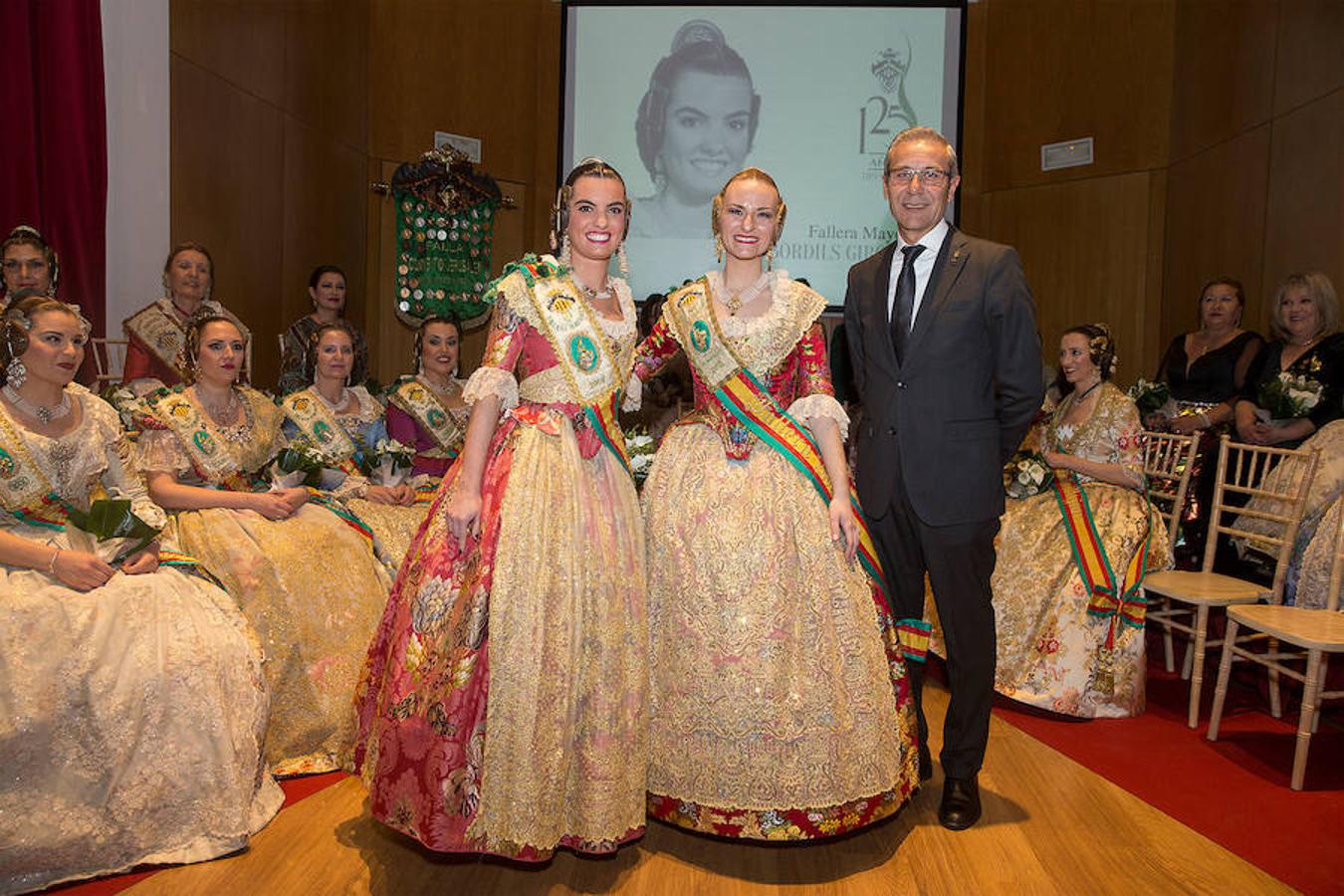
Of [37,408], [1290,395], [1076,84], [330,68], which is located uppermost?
[1076,84]

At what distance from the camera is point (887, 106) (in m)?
7.35

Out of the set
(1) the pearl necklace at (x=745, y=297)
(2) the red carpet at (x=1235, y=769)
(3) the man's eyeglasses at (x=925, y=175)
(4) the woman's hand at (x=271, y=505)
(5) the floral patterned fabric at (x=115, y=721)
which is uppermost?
(3) the man's eyeglasses at (x=925, y=175)

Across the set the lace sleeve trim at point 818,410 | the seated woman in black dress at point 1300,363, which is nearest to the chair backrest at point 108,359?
the lace sleeve trim at point 818,410

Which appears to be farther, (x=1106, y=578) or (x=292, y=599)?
(x=1106, y=578)

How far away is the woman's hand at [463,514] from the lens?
A: 2348 mm

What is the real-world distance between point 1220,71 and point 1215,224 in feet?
3.10

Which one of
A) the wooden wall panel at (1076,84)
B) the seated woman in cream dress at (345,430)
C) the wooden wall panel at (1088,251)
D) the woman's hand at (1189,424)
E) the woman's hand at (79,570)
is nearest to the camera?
the woman's hand at (79,570)

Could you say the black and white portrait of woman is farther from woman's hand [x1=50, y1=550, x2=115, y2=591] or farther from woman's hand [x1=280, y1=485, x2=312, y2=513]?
woman's hand [x1=50, y1=550, x2=115, y2=591]

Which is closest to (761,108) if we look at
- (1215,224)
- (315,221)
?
(1215,224)

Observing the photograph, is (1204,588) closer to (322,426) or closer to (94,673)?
(322,426)

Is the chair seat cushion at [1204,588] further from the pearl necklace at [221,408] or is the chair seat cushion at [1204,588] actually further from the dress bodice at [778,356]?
the pearl necklace at [221,408]

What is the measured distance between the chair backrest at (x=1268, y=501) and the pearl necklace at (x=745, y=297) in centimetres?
200

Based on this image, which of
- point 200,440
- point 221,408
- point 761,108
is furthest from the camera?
point 761,108

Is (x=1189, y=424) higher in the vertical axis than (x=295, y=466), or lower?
higher
